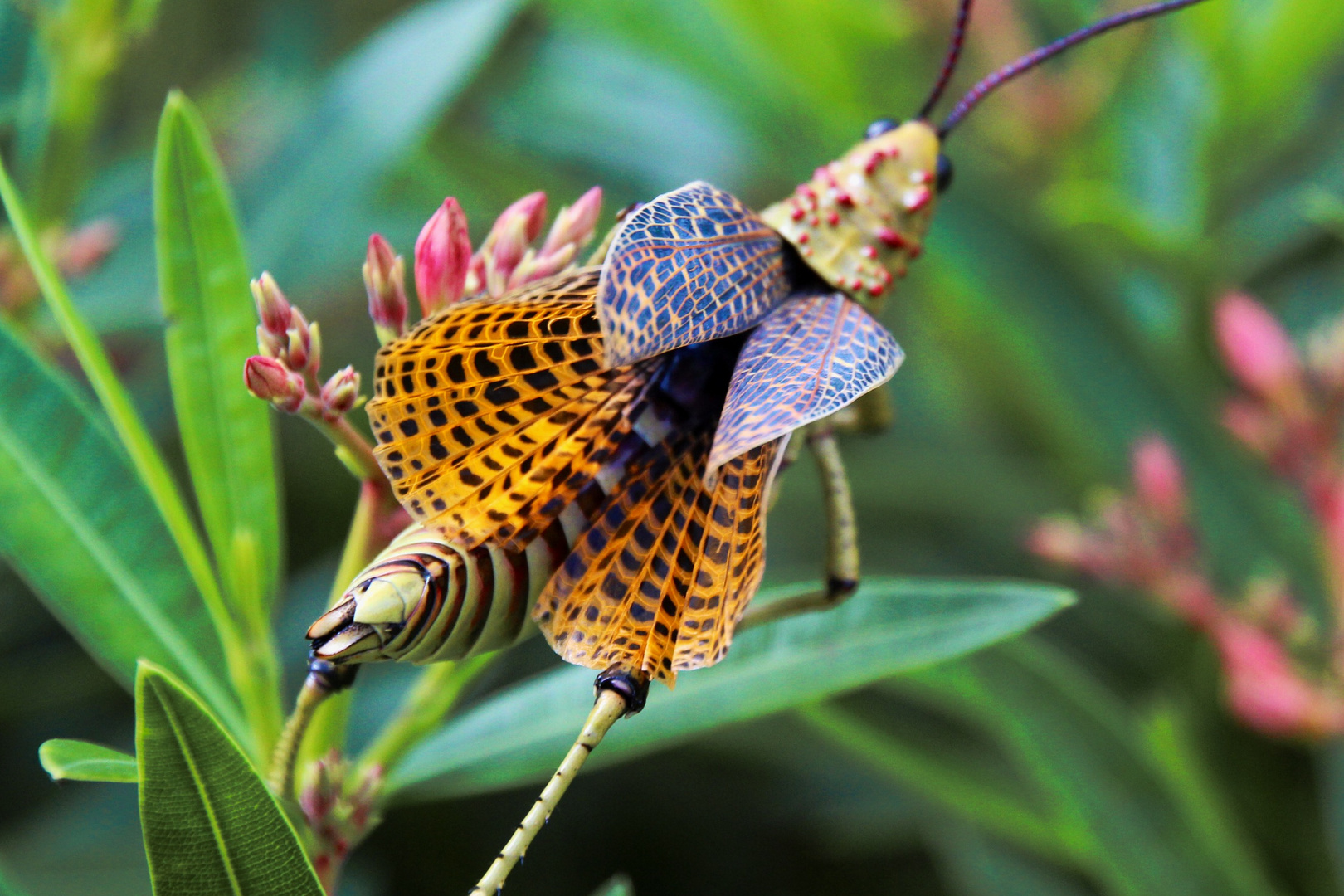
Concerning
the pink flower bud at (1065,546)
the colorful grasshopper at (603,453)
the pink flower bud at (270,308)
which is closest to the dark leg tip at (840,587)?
the colorful grasshopper at (603,453)

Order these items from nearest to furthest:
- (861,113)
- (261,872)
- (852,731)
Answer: (261,872) → (852,731) → (861,113)

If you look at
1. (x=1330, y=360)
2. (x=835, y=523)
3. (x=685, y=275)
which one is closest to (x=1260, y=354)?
(x=1330, y=360)

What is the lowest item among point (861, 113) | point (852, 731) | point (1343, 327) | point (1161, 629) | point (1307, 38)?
point (1161, 629)

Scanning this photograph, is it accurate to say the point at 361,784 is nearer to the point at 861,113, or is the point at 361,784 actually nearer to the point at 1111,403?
the point at 1111,403

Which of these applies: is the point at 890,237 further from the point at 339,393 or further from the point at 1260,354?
the point at 1260,354

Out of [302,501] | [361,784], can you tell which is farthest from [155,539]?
[302,501]

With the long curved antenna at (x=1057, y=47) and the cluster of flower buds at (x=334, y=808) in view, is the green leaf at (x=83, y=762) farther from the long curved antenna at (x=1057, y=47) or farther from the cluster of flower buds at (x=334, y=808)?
the long curved antenna at (x=1057, y=47)
